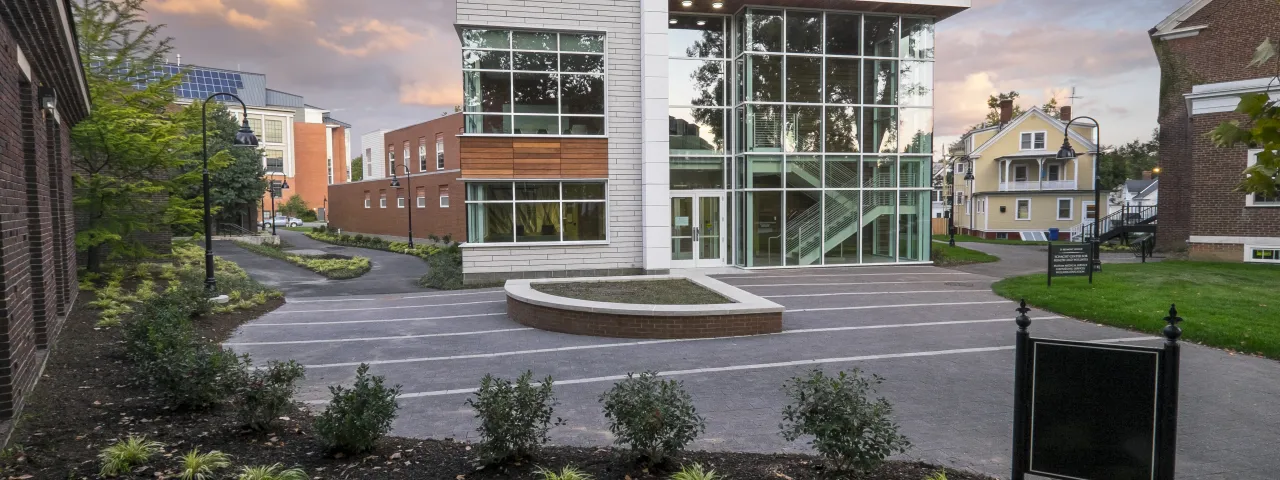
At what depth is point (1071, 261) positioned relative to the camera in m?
15.2

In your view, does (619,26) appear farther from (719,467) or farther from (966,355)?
(719,467)

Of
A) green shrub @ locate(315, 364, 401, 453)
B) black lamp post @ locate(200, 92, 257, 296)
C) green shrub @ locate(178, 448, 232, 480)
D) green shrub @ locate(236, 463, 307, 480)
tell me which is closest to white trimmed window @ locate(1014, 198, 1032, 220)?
black lamp post @ locate(200, 92, 257, 296)

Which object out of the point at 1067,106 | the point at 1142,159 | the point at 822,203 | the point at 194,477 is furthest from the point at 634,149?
the point at 1142,159

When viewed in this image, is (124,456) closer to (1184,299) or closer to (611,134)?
(611,134)

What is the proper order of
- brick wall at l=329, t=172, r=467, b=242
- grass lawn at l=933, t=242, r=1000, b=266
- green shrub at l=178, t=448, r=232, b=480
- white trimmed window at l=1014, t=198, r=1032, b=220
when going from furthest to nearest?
white trimmed window at l=1014, t=198, r=1032, b=220 → brick wall at l=329, t=172, r=467, b=242 → grass lawn at l=933, t=242, r=1000, b=266 → green shrub at l=178, t=448, r=232, b=480

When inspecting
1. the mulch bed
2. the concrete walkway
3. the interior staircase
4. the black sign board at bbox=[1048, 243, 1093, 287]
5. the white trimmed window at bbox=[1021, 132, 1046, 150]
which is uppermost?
the white trimmed window at bbox=[1021, 132, 1046, 150]

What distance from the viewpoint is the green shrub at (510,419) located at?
4703mm

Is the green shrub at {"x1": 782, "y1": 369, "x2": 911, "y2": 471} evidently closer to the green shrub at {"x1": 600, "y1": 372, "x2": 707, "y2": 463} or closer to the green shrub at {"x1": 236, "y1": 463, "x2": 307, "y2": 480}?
the green shrub at {"x1": 600, "y1": 372, "x2": 707, "y2": 463}

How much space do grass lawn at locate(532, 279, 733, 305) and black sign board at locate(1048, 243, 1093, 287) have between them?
27.3ft

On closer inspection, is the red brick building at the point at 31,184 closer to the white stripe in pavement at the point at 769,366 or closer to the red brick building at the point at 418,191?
the white stripe in pavement at the point at 769,366

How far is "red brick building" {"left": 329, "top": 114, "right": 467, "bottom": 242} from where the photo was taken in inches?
1438

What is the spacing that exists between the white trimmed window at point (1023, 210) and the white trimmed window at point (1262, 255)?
101 ft

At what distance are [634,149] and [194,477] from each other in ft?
50.3

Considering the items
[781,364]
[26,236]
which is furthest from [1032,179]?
[26,236]
